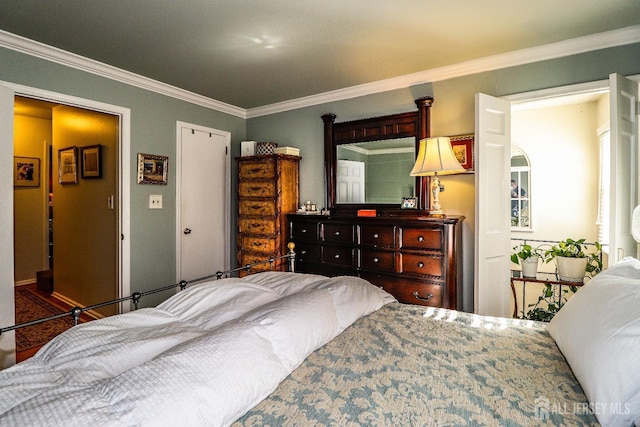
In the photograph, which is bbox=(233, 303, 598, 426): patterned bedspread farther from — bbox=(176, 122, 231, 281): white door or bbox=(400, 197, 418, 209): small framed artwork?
bbox=(176, 122, 231, 281): white door

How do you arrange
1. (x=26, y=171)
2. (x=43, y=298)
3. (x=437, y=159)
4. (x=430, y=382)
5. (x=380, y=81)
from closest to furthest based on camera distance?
(x=430, y=382) < (x=437, y=159) < (x=380, y=81) < (x=43, y=298) < (x=26, y=171)

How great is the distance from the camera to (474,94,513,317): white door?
2750 mm

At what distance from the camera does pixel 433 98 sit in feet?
10.7

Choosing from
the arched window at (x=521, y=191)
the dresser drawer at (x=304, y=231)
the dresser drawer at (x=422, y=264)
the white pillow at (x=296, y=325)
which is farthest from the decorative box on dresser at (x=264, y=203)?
the arched window at (x=521, y=191)

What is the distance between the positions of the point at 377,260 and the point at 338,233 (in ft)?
1.52

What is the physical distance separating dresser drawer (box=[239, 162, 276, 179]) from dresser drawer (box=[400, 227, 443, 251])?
Answer: 1.63 m

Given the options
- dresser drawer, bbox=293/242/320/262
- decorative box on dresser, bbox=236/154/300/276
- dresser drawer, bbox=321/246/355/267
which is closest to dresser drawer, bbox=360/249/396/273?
dresser drawer, bbox=321/246/355/267

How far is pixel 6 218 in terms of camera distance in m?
2.48

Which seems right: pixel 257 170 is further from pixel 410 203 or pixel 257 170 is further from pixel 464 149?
pixel 464 149

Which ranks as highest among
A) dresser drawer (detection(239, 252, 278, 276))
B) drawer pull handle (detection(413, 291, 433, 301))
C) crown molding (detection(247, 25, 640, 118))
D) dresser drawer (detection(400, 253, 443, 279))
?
crown molding (detection(247, 25, 640, 118))

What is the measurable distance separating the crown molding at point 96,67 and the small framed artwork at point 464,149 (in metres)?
2.75

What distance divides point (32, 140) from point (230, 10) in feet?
16.0

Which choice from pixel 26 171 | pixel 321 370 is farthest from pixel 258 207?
pixel 26 171

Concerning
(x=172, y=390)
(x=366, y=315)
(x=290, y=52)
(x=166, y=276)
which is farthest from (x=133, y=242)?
(x=172, y=390)
